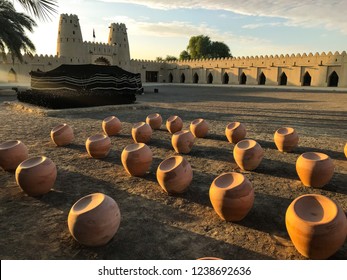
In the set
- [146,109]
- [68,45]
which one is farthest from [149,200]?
[68,45]

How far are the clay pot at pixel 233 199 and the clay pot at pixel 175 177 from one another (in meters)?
0.85

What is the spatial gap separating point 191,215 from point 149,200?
0.86 meters

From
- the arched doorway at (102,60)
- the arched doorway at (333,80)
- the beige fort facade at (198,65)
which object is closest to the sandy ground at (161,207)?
the beige fort facade at (198,65)

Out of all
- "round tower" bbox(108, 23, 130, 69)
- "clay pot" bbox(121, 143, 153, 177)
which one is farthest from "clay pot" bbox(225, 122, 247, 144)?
"round tower" bbox(108, 23, 130, 69)

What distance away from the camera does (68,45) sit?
147ft

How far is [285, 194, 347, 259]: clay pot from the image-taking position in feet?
10.3

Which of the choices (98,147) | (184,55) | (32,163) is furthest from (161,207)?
(184,55)

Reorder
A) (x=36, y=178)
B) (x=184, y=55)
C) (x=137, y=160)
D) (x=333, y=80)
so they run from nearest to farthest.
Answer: (x=36, y=178) < (x=137, y=160) < (x=333, y=80) < (x=184, y=55)

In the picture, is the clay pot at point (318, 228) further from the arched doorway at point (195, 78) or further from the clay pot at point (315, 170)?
the arched doorway at point (195, 78)

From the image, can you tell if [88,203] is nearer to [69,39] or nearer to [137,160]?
[137,160]

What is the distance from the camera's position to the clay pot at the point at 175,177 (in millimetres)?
4898

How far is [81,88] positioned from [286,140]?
13850 millimetres

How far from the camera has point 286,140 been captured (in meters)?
7.46

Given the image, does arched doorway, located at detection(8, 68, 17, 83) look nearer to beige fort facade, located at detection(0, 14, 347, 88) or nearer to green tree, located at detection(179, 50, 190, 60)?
beige fort facade, located at detection(0, 14, 347, 88)
